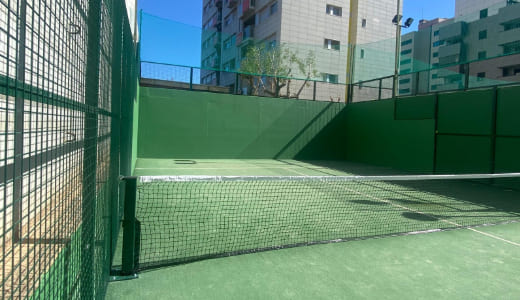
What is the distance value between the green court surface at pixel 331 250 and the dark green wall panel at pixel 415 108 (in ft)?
15.2

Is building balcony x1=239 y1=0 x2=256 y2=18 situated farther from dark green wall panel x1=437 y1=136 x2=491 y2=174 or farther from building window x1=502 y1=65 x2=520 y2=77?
dark green wall panel x1=437 y1=136 x2=491 y2=174

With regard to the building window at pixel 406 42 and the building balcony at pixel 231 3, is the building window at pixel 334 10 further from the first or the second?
the building balcony at pixel 231 3

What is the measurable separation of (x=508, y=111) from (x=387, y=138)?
4.09 meters

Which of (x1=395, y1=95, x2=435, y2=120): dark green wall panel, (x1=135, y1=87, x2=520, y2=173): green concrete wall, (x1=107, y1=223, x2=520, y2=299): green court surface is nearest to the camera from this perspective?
(x1=107, y1=223, x2=520, y2=299): green court surface

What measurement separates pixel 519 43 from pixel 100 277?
37.1ft

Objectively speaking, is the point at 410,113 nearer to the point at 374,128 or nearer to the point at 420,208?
the point at 374,128

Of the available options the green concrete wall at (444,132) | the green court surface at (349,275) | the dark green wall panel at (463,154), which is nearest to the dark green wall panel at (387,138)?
the green concrete wall at (444,132)

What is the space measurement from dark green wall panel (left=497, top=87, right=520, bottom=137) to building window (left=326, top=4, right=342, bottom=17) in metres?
19.0

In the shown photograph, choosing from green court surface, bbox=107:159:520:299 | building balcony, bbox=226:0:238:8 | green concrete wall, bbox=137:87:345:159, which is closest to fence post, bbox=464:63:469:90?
green court surface, bbox=107:159:520:299

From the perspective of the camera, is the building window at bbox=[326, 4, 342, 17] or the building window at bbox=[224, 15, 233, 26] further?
the building window at bbox=[224, 15, 233, 26]

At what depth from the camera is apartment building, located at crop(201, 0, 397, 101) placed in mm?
13859

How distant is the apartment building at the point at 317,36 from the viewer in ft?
45.5

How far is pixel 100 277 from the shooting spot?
240cm

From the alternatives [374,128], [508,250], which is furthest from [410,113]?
[508,250]
